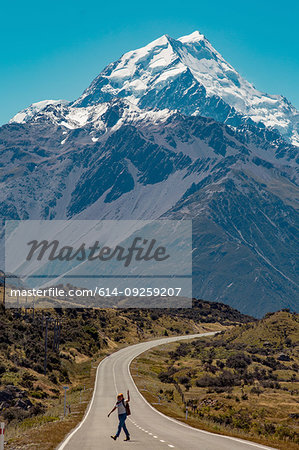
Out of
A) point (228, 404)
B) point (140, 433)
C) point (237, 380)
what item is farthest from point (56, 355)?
point (140, 433)

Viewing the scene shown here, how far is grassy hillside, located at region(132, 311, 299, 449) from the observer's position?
1658 inches

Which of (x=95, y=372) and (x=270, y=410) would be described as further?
(x=95, y=372)

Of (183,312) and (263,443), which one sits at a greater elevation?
(183,312)

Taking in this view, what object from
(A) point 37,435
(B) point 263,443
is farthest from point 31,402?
(B) point 263,443

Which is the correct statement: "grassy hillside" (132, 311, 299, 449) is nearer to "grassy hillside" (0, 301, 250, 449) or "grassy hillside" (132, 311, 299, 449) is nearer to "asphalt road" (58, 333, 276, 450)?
"asphalt road" (58, 333, 276, 450)

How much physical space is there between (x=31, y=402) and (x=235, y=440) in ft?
88.5

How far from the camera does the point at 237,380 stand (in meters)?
64.2

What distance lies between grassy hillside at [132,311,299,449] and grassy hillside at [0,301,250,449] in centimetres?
820

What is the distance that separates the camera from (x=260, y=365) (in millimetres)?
77375

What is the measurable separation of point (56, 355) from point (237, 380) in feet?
Result: 84.6

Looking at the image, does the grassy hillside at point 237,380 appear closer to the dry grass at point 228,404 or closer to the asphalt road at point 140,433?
the dry grass at point 228,404

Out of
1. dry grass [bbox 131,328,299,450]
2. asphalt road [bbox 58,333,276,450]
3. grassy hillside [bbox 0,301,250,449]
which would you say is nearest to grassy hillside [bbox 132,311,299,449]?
dry grass [bbox 131,328,299,450]

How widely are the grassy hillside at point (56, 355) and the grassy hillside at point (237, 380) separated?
8.20m

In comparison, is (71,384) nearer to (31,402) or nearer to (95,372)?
(95,372)
